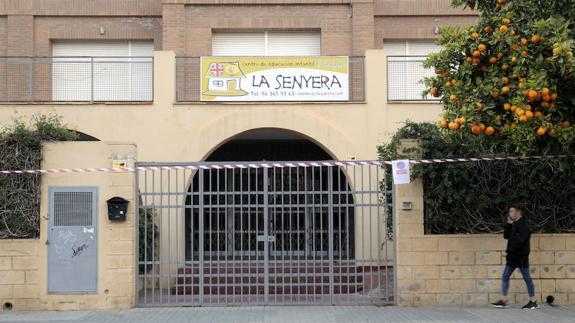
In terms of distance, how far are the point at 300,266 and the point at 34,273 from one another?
422cm

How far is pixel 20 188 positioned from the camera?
9961 millimetres

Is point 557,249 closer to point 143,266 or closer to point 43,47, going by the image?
point 143,266

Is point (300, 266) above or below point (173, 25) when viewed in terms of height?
below

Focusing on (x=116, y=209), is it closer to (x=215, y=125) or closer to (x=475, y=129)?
(x=215, y=125)

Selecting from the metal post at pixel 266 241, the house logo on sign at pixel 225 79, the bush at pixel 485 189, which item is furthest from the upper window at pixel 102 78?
the bush at pixel 485 189

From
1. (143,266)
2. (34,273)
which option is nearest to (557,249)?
(143,266)

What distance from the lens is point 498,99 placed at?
7.94 metres

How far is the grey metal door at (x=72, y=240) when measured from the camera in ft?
32.1

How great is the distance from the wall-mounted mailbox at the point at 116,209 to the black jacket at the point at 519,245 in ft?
19.6

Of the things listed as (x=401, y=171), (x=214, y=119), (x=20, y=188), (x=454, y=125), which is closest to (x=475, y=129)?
(x=454, y=125)

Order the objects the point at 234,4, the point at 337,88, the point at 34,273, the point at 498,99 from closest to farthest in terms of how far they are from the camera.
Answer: the point at 498,99
the point at 34,273
the point at 337,88
the point at 234,4

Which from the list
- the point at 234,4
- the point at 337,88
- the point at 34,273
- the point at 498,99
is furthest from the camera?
the point at 234,4

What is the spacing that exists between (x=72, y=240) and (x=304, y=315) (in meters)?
3.86

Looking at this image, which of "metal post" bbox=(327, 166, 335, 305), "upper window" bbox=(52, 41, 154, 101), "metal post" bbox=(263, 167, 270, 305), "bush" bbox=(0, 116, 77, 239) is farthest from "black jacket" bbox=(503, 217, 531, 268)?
"upper window" bbox=(52, 41, 154, 101)
